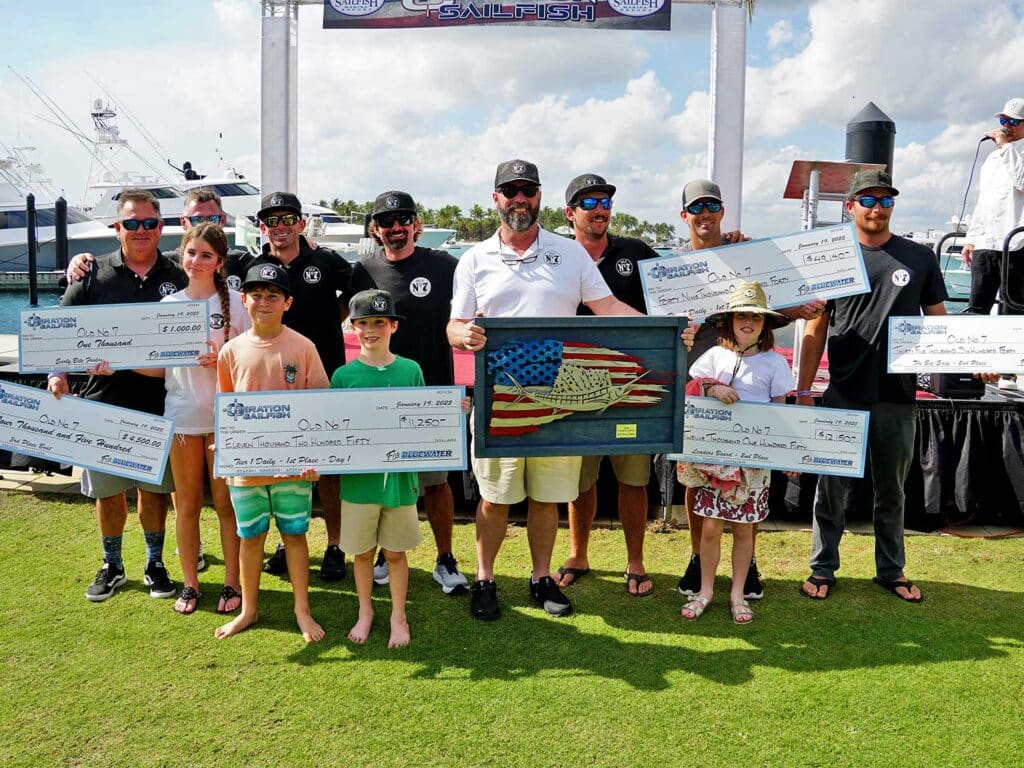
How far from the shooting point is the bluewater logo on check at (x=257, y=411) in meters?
3.30

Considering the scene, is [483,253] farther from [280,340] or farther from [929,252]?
[929,252]

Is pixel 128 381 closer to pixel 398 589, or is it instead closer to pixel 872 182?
pixel 398 589

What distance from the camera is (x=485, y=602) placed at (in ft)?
12.5

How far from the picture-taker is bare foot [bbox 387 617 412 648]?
11.5ft

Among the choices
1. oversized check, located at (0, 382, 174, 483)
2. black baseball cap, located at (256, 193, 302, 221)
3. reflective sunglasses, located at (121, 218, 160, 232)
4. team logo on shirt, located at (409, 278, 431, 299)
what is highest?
black baseball cap, located at (256, 193, 302, 221)

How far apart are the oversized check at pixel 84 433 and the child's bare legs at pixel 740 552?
9.12 ft

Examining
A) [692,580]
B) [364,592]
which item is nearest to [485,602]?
[364,592]

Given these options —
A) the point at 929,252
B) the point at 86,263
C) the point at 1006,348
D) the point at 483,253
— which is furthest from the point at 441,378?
the point at 1006,348

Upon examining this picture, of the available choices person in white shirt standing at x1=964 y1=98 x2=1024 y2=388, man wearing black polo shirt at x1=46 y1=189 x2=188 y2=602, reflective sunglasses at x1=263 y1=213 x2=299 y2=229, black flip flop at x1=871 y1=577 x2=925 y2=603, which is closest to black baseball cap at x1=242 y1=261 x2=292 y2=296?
reflective sunglasses at x1=263 y1=213 x2=299 y2=229

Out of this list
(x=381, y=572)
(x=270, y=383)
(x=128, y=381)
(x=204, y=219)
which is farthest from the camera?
(x=381, y=572)

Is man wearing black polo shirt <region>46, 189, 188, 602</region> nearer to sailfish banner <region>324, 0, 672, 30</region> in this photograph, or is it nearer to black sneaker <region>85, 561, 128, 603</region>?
black sneaker <region>85, 561, 128, 603</region>

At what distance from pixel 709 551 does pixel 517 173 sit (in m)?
2.07

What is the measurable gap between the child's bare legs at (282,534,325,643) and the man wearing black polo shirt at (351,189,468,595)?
770mm

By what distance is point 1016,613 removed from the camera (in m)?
3.89
